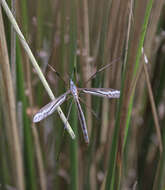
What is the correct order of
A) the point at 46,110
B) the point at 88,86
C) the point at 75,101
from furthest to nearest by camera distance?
the point at 88,86
the point at 75,101
the point at 46,110

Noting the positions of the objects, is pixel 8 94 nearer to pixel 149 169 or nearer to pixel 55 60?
pixel 55 60

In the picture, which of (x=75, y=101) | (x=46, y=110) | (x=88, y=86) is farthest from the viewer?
(x=88, y=86)

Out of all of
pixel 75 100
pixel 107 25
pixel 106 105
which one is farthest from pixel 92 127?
pixel 107 25

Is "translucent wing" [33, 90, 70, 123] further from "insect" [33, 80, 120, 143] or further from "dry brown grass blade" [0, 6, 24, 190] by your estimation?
"dry brown grass blade" [0, 6, 24, 190]

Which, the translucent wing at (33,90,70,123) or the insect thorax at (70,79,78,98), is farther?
the insect thorax at (70,79,78,98)

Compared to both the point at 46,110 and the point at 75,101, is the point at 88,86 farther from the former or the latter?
the point at 46,110

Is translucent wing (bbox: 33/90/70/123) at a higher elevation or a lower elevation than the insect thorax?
lower

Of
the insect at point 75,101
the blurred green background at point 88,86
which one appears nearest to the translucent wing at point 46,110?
the insect at point 75,101

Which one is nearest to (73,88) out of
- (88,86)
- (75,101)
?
(75,101)

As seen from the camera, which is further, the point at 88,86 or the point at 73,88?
the point at 88,86

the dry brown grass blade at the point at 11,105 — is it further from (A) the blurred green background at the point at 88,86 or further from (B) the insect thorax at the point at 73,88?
(B) the insect thorax at the point at 73,88

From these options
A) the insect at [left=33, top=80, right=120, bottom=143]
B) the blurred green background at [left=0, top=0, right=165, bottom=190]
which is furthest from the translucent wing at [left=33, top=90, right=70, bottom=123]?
the blurred green background at [left=0, top=0, right=165, bottom=190]
